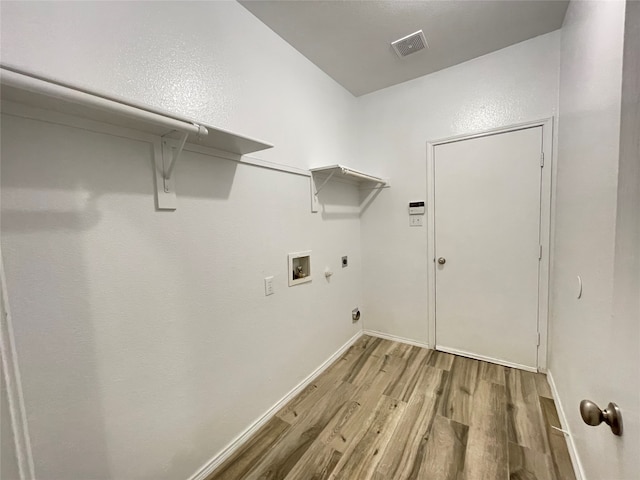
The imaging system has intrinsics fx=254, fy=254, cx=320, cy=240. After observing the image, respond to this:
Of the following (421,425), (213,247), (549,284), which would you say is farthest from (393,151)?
(421,425)

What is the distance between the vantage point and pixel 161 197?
1.19 m

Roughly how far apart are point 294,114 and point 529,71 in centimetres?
192

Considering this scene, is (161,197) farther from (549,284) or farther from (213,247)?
(549,284)

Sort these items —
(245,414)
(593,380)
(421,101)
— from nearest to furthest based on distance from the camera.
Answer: (593,380) → (245,414) → (421,101)

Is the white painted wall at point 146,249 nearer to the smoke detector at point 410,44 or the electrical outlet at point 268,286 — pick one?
the electrical outlet at point 268,286

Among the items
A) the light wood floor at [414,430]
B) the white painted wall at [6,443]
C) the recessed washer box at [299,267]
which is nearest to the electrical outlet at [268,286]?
the recessed washer box at [299,267]

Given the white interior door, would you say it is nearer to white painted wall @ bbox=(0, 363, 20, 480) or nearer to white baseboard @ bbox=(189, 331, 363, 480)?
white baseboard @ bbox=(189, 331, 363, 480)

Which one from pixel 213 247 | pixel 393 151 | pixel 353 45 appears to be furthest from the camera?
Result: pixel 393 151

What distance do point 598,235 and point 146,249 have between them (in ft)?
6.63

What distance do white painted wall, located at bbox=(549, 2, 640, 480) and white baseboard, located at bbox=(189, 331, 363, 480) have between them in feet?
5.46

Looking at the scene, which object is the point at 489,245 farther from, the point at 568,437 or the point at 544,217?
the point at 568,437

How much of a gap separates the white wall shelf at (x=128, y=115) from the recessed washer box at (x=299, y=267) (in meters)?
0.87

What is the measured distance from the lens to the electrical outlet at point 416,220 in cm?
256

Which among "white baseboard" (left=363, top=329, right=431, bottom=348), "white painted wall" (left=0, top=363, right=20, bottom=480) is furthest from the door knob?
"white baseboard" (left=363, top=329, right=431, bottom=348)
